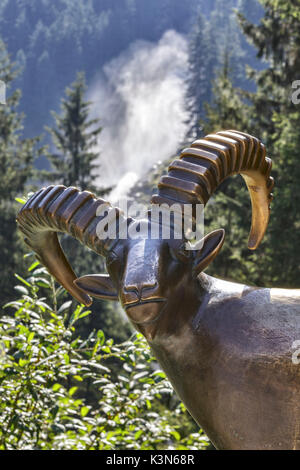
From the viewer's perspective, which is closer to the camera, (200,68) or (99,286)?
(99,286)

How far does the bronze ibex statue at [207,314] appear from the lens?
195 centimetres

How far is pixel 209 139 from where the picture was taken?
221 centimetres

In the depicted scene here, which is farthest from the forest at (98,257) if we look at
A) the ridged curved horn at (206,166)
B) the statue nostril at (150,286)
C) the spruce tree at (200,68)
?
the statue nostril at (150,286)

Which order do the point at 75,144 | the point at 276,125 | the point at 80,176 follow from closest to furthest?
the point at 276,125
the point at 80,176
the point at 75,144

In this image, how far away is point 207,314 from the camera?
2.12 meters

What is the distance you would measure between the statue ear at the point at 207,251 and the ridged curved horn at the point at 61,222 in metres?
0.30

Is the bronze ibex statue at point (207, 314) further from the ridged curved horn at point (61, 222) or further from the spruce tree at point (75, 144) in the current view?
the spruce tree at point (75, 144)

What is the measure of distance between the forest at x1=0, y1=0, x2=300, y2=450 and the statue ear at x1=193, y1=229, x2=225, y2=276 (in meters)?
0.46

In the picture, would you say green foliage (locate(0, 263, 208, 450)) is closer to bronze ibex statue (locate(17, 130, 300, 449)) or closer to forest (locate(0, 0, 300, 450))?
forest (locate(0, 0, 300, 450))

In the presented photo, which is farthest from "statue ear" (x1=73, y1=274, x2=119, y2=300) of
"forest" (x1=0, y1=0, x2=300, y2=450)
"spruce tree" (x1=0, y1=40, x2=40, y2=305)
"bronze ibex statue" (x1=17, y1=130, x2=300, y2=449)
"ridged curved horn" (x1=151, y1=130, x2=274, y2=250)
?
"spruce tree" (x1=0, y1=40, x2=40, y2=305)

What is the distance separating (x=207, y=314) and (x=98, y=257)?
2250 cm

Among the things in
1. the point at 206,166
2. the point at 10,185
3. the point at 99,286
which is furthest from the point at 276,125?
the point at 10,185

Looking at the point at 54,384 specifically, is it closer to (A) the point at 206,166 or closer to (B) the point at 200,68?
(A) the point at 206,166

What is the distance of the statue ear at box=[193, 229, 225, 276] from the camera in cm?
205
